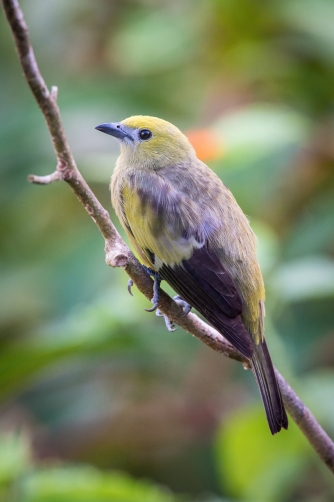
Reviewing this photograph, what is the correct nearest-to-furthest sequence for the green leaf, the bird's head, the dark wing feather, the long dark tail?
the long dark tail
the dark wing feather
the bird's head
the green leaf

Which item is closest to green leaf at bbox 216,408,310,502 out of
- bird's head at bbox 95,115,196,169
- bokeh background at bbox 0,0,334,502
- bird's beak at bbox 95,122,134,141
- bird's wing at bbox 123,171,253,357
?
bokeh background at bbox 0,0,334,502

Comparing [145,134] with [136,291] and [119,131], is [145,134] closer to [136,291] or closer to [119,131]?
[119,131]

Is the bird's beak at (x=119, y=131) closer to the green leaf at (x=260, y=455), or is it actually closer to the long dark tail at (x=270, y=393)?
the long dark tail at (x=270, y=393)

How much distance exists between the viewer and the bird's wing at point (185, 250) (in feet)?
8.26

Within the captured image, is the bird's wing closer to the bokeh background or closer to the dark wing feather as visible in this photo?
the dark wing feather

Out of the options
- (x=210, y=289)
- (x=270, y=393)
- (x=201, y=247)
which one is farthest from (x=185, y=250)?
(x=270, y=393)

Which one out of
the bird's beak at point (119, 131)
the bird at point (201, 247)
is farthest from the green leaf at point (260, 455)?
the bird's beak at point (119, 131)

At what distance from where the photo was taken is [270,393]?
7.63 feet

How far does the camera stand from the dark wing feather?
2.47 m

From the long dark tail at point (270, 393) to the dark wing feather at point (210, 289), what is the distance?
71mm

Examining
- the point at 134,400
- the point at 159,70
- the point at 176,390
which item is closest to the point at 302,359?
the point at 176,390

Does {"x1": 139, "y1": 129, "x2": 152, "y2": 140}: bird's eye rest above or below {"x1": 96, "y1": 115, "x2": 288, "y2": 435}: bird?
above

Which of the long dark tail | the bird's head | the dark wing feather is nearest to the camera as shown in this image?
the long dark tail

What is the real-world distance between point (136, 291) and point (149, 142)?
0.81 metres
